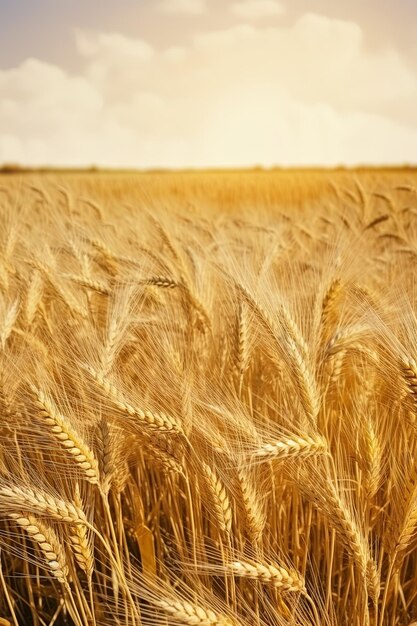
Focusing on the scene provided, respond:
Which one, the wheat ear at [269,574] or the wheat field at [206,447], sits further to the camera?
the wheat field at [206,447]

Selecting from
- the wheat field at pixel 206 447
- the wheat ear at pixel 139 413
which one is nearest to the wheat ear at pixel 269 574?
the wheat field at pixel 206 447

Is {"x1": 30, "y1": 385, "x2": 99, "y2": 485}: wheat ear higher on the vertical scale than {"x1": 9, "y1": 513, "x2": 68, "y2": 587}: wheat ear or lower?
higher

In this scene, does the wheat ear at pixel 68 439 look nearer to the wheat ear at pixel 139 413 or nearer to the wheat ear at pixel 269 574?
the wheat ear at pixel 139 413

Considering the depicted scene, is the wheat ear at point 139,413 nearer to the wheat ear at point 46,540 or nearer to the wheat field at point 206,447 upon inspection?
the wheat field at point 206,447

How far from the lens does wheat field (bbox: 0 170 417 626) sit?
1.01 meters

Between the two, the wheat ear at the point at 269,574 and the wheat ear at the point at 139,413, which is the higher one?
the wheat ear at the point at 139,413

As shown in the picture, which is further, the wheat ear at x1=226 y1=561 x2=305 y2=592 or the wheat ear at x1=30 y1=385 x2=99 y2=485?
the wheat ear at x1=30 y1=385 x2=99 y2=485

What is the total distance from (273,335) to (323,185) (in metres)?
11.4

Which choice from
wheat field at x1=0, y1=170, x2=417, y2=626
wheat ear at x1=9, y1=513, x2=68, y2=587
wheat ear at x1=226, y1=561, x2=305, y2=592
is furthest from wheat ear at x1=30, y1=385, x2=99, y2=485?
wheat ear at x1=226, y1=561, x2=305, y2=592

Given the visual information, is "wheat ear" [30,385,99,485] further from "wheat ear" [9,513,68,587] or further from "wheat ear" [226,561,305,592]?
"wheat ear" [226,561,305,592]

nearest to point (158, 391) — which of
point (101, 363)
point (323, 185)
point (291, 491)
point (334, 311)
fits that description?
point (101, 363)

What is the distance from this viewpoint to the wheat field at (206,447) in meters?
1.01

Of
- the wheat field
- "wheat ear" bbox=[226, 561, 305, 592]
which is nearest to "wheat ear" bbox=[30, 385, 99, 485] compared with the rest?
the wheat field

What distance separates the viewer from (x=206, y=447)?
1.14 metres
